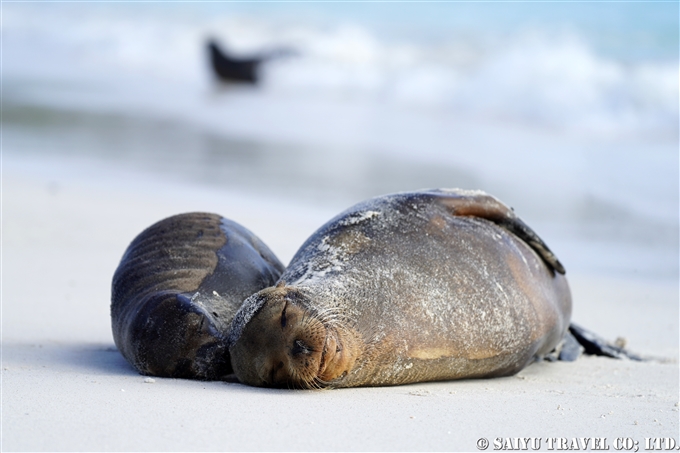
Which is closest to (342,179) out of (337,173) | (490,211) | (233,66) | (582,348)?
(337,173)

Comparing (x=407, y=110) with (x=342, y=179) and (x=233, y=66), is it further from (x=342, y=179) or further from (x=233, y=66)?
(x=342, y=179)

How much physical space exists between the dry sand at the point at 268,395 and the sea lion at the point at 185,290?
13cm

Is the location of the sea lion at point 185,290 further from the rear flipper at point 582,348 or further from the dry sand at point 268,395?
the rear flipper at point 582,348

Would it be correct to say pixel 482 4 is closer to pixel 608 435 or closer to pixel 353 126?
pixel 353 126

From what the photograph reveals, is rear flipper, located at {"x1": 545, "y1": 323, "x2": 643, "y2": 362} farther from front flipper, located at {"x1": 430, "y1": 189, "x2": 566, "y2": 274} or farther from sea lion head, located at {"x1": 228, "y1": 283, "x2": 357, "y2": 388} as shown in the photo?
sea lion head, located at {"x1": 228, "y1": 283, "x2": 357, "y2": 388}

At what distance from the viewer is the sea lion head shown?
134 inches

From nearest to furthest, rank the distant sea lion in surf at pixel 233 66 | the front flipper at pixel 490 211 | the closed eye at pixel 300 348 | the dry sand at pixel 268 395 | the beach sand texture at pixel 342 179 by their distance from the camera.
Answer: the dry sand at pixel 268 395 → the beach sand texture at pixel 342 179 → the closed eye at pixel 300 348 → the front flipper at pixel 490 211 → the distant sea lion in surf at pixel 233 66

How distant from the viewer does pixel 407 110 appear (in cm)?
1764

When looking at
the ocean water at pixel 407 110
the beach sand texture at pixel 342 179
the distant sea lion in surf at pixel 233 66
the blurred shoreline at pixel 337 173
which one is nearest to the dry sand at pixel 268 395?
the beach sand texture at pixel 342 179

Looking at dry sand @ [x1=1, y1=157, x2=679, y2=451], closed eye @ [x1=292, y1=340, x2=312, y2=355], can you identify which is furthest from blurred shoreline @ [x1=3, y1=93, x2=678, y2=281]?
closed eye @ [x1=292, y1=340, x2=312, y2=355]

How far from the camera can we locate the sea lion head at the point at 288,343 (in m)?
3.40

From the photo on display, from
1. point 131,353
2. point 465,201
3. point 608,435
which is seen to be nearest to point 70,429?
point 131,353

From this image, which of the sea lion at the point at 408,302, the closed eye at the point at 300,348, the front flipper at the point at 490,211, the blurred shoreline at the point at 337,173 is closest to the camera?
the closed eye at the point at 300,348

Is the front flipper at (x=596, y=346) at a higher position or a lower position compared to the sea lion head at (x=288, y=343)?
lower
